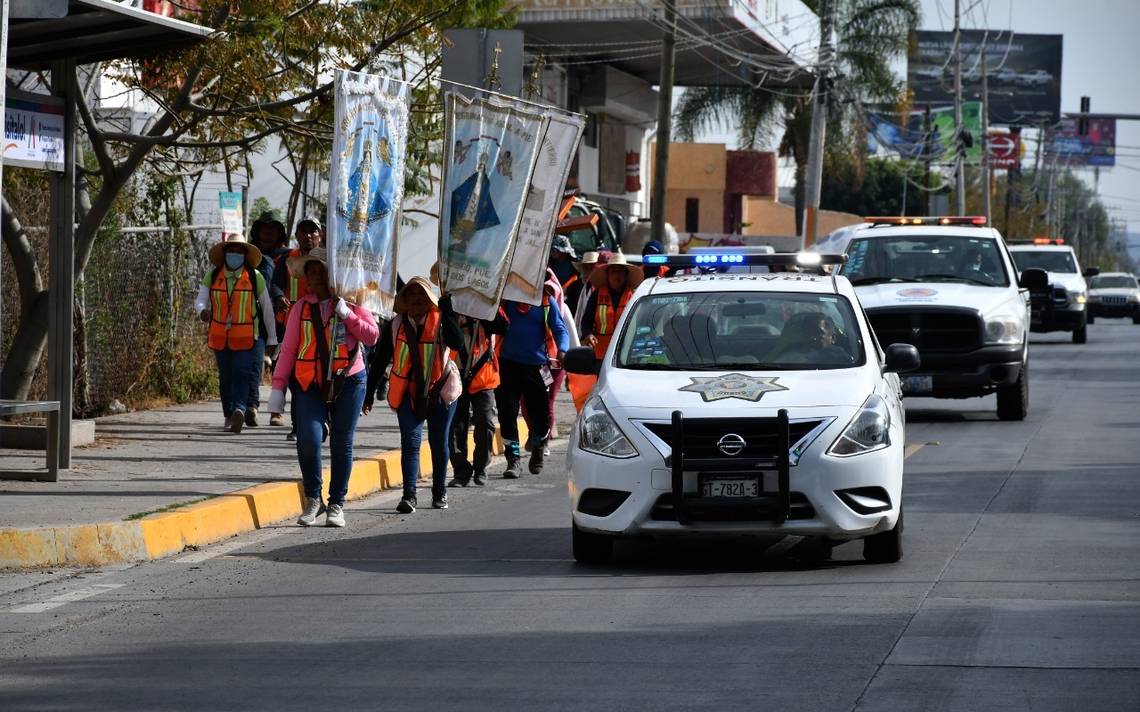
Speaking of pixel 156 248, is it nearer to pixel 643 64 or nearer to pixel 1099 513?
pixel 1099 513

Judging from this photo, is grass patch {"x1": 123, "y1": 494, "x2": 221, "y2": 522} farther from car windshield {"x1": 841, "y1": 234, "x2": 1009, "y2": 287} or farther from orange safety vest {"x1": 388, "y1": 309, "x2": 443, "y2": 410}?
car windshield {"x1": 841, "y1": 234, "x2": 1009, "y2": 287}

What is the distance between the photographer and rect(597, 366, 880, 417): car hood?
960 centimetres

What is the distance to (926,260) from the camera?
2062cm

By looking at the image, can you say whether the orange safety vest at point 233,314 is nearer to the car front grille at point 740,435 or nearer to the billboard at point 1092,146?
the car front grille at point 740,435

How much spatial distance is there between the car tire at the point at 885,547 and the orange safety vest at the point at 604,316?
5706 millimetres

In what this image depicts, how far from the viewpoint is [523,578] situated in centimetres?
962

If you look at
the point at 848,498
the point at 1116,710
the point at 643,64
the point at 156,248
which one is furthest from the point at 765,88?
the point at 1116,710

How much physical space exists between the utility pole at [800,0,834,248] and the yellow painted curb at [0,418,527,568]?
24.4 m

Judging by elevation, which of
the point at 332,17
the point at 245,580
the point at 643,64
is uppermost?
the point at 643,64

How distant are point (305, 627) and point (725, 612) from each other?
1942mm

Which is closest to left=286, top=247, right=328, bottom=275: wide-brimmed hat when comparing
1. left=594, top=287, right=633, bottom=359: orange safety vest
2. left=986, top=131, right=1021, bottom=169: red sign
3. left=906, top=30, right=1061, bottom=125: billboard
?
left=594, top=287, right=633, bottom=359: orange safety vest

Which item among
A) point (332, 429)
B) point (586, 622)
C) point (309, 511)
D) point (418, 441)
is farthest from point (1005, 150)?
point (586, 622)

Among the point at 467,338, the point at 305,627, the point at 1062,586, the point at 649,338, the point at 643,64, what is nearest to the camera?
the point at 305,627

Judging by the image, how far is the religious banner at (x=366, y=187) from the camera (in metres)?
11.5
